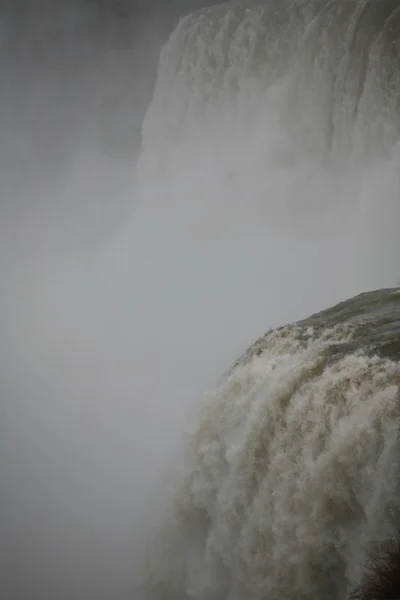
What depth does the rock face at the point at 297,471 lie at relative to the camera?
4809mm

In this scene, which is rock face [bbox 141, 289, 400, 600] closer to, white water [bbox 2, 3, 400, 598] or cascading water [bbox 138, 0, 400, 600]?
cascading water [bbox 138, 0, 400, 600]

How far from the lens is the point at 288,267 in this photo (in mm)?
13461

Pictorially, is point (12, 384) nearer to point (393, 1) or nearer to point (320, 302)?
point (320, 302)

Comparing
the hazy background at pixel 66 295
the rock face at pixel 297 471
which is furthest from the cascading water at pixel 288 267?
the hazy background at pixel 66 295

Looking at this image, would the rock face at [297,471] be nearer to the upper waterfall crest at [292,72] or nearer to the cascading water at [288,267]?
the cascading water at [288,267]

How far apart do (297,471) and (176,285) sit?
1020cm

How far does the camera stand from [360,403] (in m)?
5.19

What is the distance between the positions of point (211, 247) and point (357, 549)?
37.8ft

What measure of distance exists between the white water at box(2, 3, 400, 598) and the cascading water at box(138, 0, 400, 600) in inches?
2.2

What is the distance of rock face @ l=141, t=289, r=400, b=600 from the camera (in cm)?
481

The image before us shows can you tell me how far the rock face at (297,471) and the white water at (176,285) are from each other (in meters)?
0.32

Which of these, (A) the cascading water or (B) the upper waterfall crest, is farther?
(B) the upper waterfall crest

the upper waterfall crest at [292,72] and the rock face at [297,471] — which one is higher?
the upper waterfall crest at [292,72]

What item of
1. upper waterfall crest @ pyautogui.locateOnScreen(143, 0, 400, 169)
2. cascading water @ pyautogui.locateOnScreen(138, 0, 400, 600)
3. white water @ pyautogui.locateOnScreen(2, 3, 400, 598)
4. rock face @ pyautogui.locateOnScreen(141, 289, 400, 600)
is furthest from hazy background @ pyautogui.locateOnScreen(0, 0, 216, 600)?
upper waterfall crest @ pyautogui.locateOnScreen(143, 0, 400, 169)
